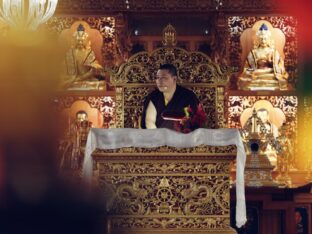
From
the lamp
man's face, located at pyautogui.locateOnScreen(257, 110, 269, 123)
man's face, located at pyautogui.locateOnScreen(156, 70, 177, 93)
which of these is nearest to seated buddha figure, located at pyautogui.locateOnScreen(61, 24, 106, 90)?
man's face, located at pyautogui.locateOnScreen(257, 110, 269, 123)

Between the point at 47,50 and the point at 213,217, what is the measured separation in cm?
196

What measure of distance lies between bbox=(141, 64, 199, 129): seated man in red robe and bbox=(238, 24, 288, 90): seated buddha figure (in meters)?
2.94

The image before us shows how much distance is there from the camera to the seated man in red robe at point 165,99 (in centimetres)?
488

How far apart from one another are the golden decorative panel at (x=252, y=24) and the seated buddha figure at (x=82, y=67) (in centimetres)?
156

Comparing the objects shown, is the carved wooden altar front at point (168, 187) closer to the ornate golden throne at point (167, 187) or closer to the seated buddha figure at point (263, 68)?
the ornate golden throne at point (167, 187)

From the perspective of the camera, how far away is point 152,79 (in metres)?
5.51

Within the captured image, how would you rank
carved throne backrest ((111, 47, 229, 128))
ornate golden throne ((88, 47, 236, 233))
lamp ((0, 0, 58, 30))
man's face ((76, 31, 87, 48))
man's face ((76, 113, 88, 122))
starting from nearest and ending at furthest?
ornate golden throne ((88, 47, 236, 233))
lamp ((0, 0, 58, 30))
carved throne backrest ((111, 47, 229, 128))
man's face ((76, 113, 88, 122))
man's face ((76, 31, 87, 48))

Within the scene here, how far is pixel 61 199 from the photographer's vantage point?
4.34ft

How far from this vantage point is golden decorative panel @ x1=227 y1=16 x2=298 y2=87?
26.1 feet

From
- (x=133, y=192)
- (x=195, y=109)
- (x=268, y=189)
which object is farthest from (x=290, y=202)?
(x=133, y=192)

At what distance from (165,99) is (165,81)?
19 cm

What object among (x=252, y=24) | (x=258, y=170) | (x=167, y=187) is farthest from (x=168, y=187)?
(x=252, y=24)

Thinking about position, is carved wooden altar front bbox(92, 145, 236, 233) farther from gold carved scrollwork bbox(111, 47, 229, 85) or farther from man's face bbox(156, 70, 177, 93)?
gold carved scrollwork bbox(111, 47, 229, 85)

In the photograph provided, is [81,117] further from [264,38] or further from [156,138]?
[156,138]
